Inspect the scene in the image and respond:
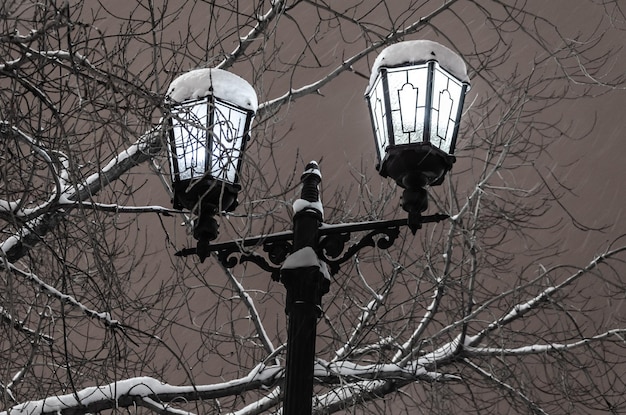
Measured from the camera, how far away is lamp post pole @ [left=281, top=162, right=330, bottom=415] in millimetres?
3189

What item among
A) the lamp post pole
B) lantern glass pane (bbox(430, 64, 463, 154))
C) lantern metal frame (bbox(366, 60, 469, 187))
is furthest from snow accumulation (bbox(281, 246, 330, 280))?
lantern glass pane (bbox(430, 64, 463, 154))

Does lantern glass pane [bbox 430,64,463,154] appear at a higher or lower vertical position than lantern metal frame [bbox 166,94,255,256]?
higher

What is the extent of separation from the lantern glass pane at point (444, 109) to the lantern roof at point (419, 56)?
0.04 m

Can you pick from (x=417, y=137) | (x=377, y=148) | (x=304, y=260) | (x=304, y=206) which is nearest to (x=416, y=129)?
(x=417, y=137)

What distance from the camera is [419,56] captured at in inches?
143

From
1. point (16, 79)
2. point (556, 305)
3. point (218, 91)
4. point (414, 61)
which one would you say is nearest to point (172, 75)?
point (218, 91)

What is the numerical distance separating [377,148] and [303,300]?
0.80m

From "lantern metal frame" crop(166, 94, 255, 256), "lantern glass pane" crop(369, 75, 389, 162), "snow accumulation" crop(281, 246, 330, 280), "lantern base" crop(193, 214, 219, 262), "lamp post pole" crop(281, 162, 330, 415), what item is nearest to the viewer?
"lamp post pole" crop(281, 162, 330, 415)

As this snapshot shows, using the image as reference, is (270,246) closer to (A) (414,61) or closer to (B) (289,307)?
(B) (289,307)

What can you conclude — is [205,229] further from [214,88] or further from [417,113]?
[417,113]

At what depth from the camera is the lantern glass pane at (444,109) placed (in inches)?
140

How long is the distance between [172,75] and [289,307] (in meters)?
3.05

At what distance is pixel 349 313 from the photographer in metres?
7.61

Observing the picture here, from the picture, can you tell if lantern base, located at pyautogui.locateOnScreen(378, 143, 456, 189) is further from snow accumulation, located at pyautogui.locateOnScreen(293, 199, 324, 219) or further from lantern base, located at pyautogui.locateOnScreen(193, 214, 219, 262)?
lantern base, located at pyautogui.locateOnScreen(193, 214, 219, 262)
